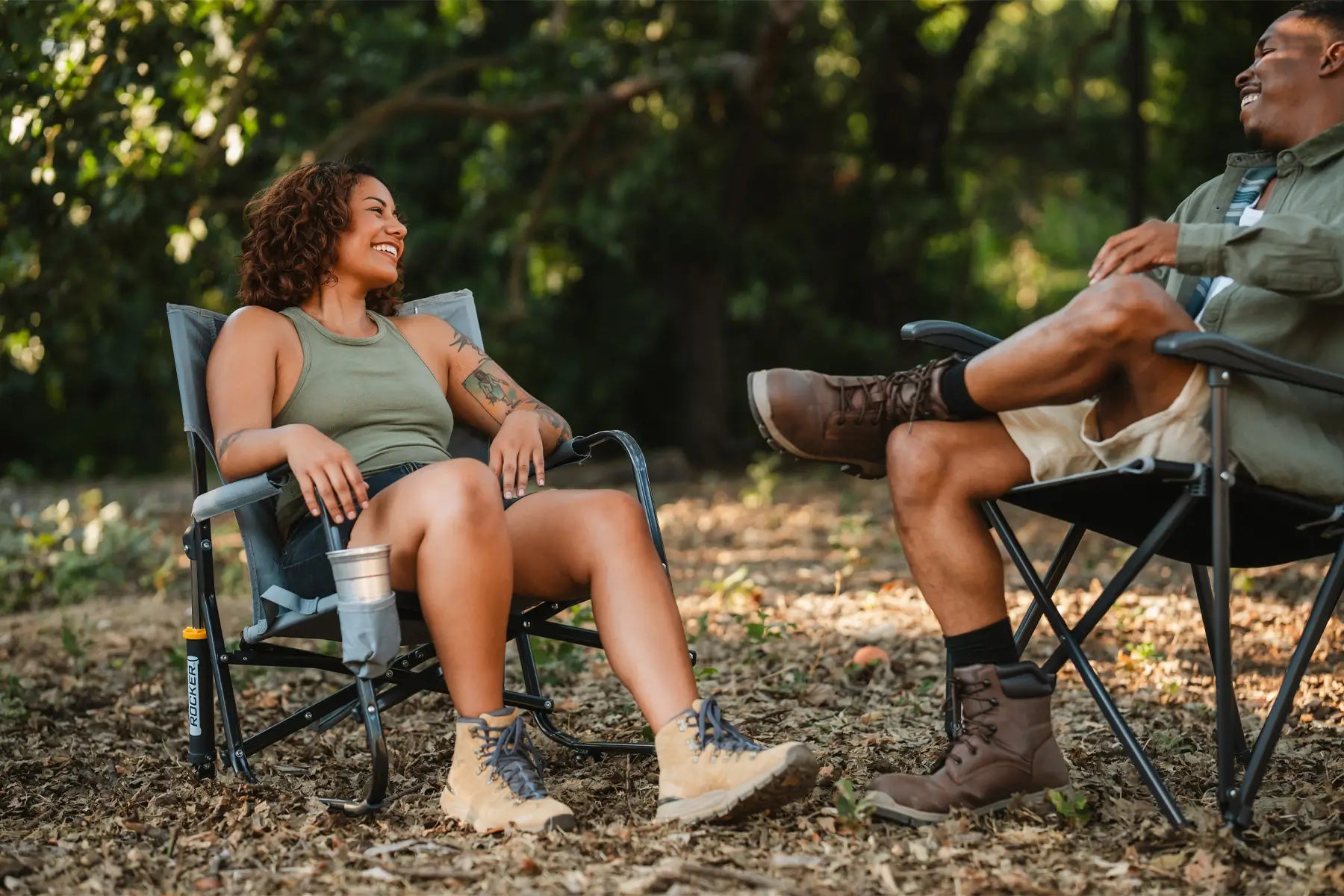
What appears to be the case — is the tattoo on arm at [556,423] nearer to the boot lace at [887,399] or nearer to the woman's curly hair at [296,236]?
the woman's curly hair at [296,236]

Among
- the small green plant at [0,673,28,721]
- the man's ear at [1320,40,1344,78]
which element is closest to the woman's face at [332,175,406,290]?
the small green plant at [0,673,28,721]

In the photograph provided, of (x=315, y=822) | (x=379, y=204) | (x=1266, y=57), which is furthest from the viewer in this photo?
(x=379, y=204)

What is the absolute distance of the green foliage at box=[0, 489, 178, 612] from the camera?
17.4 ft

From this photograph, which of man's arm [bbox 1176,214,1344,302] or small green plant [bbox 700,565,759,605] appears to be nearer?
man's arm [bbox 1176,214,1344,302]

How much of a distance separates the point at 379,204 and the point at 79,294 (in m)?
3.52

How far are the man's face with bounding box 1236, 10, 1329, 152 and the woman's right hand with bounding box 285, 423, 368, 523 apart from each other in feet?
5.81

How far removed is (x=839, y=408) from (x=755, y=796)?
0.68 m

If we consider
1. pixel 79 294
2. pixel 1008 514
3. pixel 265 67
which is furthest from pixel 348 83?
pixel 1008 514

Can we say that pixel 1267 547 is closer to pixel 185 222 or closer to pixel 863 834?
pixel 863 834

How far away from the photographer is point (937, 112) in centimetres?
1023

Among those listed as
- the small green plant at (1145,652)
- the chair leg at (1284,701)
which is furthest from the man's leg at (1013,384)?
the small green plant at (1145,652)

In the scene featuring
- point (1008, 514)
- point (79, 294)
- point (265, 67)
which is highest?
point (265, 67)

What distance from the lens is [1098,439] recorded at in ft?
7.65

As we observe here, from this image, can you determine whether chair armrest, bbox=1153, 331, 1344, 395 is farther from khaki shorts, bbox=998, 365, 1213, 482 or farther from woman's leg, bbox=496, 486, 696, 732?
woman's leg, bbox=496, 486, 696, 732
